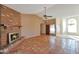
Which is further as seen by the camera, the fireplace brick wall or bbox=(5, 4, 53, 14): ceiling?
bbox=(5, 4, 53, 14): ceiling

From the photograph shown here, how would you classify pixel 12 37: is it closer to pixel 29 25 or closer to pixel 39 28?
pixel 29 25

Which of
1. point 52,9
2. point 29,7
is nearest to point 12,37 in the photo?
point 29,7

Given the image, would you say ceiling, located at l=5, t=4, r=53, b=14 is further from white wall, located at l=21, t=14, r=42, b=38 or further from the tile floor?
the tile floor

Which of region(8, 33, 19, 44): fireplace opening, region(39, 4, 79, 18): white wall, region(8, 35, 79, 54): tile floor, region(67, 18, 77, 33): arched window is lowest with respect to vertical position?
region(8, 35, 79, 54): tile floor

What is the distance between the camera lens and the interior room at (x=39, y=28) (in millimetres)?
2164

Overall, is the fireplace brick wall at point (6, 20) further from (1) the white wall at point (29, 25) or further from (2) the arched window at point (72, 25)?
(2) the arched window at point (72, 25)

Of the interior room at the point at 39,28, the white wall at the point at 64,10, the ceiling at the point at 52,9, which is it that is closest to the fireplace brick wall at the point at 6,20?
the interior room at the point at 39,28

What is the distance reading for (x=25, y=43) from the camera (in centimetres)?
223

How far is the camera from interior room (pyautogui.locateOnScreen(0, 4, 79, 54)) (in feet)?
7.10

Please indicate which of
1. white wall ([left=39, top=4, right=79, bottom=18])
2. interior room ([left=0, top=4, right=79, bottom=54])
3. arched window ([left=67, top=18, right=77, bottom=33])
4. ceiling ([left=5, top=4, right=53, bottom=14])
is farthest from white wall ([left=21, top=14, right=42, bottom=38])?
arched window ([left=67, top=18, right=77, bottom=33])

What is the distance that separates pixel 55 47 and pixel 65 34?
→ 0.34 m
